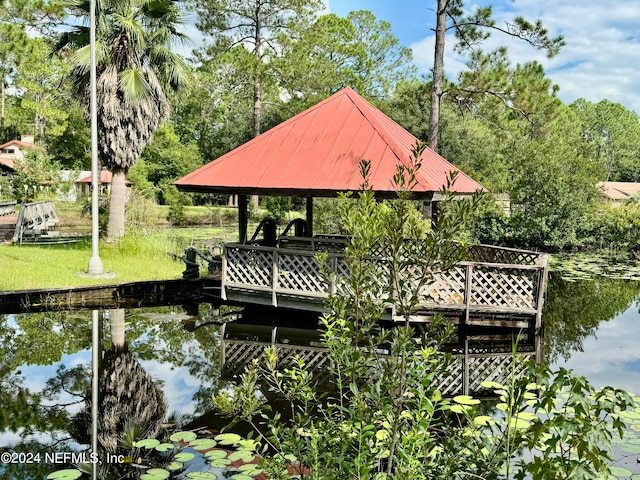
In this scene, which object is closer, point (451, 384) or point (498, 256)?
point (451, 384)

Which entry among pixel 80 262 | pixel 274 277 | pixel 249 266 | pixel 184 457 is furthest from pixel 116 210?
pixel 184 457

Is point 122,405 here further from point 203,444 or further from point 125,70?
point 125,70

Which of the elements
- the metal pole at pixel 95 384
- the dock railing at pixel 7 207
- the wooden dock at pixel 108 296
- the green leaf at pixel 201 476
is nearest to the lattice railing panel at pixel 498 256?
the wooden dock at pixel 108 296

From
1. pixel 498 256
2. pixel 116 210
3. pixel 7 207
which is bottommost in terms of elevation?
pixel 498 256

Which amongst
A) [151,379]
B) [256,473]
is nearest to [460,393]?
[256,473]

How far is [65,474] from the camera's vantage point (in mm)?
4848

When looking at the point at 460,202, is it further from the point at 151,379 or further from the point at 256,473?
the point at 151,379

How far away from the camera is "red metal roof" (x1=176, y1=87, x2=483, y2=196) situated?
10745mm

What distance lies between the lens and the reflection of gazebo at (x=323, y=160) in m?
10.7

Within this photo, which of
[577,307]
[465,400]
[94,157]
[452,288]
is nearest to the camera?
[465,400]

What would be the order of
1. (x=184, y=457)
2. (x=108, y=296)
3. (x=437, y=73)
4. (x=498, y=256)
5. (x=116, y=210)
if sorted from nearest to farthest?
(x=184, y=457)
(x=108, y=296)
(x=498, y=256)
(x=116, y=210)
(x=437, y=73)

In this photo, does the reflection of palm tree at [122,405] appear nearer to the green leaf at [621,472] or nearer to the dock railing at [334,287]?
the dock railing at [334,287]

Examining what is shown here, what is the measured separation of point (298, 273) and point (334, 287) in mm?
1564

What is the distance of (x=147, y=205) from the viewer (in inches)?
785
